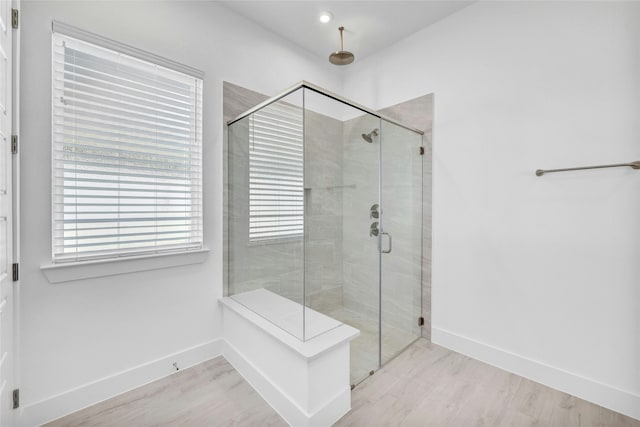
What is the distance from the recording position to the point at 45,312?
150cm

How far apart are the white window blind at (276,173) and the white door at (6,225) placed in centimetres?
117

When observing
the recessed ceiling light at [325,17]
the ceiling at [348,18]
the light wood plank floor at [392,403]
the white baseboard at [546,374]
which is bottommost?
the light wood plank floor at [392,403]

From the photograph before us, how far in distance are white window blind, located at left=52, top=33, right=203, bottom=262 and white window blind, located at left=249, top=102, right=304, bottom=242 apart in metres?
0.42

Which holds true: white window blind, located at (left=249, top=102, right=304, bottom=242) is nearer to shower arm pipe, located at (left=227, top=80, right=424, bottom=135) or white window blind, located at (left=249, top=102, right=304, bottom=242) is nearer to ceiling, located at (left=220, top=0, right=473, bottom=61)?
shower arm pipe, located at (left=227, top=80, right=424, bottom=135)

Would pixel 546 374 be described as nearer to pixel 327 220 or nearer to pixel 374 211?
pixel 374 211

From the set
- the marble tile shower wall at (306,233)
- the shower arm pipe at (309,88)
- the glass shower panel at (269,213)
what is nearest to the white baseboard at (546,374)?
the marble tile shower wall at (306,233)

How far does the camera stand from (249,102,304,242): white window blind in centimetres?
164

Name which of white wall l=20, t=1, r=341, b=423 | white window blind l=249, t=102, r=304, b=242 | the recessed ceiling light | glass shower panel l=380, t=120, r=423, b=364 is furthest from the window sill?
the recessed ceiling light

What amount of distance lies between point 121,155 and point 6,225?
0.62m

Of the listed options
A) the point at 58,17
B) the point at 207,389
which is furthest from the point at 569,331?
the point at 58,17

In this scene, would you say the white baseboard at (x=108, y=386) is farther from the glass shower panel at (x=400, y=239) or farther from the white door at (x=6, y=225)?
the glass shower panel at (x=400, y=239)

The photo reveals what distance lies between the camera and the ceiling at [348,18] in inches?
84.5

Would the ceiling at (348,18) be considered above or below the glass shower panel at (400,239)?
above

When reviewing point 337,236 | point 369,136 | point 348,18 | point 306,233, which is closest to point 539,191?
point 369,136
